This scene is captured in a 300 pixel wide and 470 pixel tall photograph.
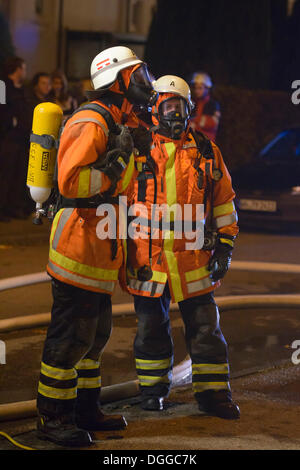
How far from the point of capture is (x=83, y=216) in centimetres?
455

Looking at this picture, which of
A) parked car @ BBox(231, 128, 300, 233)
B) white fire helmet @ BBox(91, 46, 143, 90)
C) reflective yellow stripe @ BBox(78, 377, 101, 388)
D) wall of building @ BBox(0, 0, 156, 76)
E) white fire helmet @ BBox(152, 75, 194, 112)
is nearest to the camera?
white fire helmet @ BBox(91, 46, 143, 90)

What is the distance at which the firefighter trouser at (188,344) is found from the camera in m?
5.06

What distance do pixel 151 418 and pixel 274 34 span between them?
68.9ft

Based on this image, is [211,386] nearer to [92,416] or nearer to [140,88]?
[92,416]

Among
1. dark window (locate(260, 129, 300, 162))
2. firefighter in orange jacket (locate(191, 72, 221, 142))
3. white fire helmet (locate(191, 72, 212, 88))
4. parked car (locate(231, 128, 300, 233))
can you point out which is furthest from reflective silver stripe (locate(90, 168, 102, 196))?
dark window (locate(260, 129, 300, 162))

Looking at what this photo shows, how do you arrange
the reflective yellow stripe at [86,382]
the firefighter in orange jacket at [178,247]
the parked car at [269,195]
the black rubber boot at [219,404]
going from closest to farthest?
the reflective yellow stripe at [86,382]
the black rubber boot at [219,404]
the firefighter in orange jacket at [178,247]
the parked car at [269,195]

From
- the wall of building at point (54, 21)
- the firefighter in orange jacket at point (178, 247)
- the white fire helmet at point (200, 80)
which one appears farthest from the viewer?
the wall of building at point (54, 21)

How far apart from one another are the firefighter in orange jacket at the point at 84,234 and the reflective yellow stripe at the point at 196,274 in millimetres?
473

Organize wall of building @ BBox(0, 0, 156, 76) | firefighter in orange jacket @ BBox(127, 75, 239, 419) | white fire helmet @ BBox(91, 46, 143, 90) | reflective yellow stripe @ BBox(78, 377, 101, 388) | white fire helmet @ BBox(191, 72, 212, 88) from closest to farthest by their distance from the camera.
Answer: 1. white fire helmet @ BBox(91, 46, 143, 90)
2. reflective yellow stripe @ BBox(78, 377, 101, 388)
3. firefighter in orange jacket @ BBox(127, 75, 239, 419)
4. white fire helmet @ BBox(191, 72, 212, 88)
5. wall of building @ BBox(0, 0, 156, 76)

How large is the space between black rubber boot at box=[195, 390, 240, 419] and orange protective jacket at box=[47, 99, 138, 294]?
0.83 m

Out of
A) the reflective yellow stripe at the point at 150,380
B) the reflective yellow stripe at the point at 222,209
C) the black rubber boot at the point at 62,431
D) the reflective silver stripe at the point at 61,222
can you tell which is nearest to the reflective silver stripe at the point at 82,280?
the reflective silver stripe at the point at 61,222

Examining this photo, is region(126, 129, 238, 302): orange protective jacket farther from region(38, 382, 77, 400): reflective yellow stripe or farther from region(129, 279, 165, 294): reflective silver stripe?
region(38, 382, 77, 400): reflective yellow stripe

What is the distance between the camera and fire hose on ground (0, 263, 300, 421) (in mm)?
4809

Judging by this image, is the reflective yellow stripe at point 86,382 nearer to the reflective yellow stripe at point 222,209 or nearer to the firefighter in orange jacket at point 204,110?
the reflective yellow stripe at point 222,209
